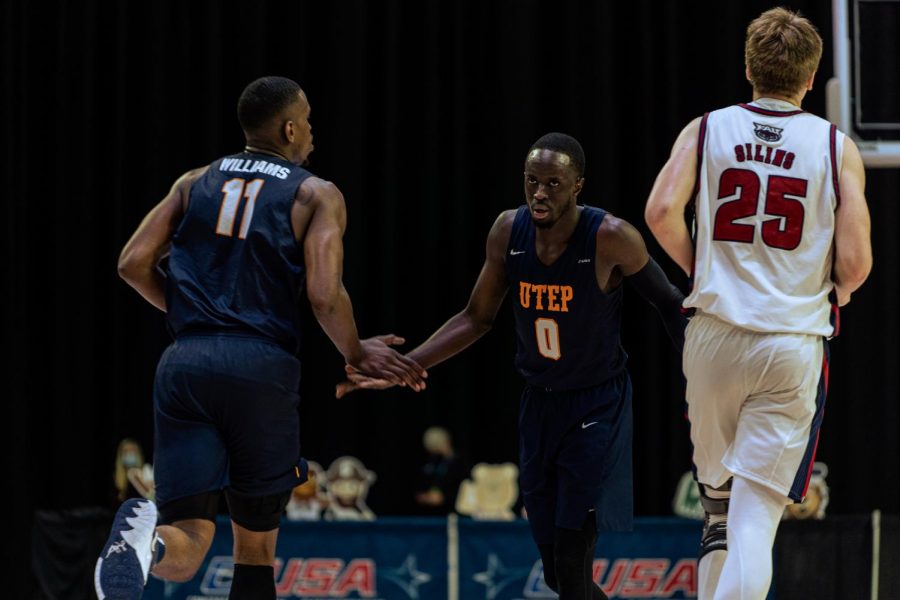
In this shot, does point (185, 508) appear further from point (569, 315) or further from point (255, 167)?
point (569, 315)

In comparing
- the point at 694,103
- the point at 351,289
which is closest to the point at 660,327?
the point at 694,103

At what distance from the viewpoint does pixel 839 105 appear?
623 cm

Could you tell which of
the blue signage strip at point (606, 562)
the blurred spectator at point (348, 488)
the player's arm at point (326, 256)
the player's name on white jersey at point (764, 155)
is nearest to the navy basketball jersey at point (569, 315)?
the player's arm at point (326, 256)

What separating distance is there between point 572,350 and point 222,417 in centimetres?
133

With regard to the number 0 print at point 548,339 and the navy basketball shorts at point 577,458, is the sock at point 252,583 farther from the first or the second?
the number 0 print at point 548,339

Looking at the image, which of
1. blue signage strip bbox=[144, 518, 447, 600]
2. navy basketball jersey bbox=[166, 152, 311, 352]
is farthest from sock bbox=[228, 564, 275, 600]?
blue signage strip bbox=[144, 518, 447, 600]

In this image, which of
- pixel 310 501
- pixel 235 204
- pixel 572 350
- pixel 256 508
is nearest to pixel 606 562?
pixel 310 501

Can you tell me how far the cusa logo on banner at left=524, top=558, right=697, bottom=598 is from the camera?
6.54m

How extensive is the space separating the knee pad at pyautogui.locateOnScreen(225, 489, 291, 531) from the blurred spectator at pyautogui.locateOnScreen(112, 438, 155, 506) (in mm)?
3243

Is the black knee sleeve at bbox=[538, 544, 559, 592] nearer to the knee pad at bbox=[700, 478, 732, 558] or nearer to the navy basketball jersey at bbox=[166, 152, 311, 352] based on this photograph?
the knee pad at bbox=[700, 478, 732, 558]

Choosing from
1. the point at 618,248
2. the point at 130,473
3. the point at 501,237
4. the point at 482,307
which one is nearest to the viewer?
the point at 618,248

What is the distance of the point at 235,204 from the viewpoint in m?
4.24

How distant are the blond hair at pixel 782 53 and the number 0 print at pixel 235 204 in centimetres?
172

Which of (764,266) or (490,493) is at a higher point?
(764,266)
